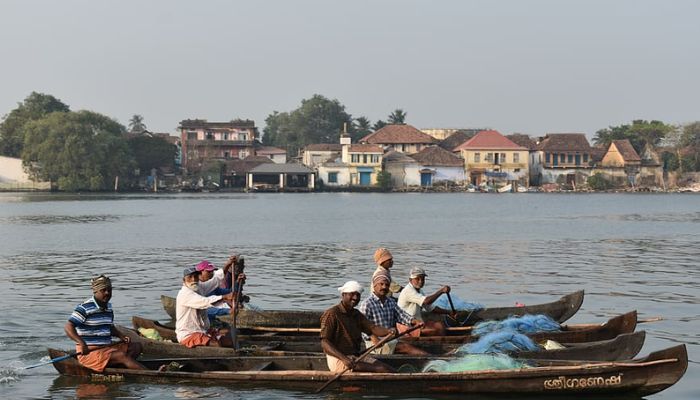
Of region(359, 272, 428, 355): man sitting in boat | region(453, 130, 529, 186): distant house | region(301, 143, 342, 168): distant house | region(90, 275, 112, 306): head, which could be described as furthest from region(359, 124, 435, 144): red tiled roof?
region(90, 275, 112, 306): head

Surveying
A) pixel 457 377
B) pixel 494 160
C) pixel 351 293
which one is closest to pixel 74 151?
pixel 494 160

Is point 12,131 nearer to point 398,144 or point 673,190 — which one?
point 398,144

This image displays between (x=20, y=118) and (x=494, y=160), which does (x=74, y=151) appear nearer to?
(x=20, y=118)

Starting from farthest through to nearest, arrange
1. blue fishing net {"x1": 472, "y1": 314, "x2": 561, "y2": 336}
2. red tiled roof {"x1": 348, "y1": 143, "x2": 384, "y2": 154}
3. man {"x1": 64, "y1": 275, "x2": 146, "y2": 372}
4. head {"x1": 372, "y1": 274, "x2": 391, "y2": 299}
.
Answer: red tiled roof {"x1": 348, "y1": 143, "x2": 384, "y2": 154}
blue fishing net {"x1": 472, "y1": 314, "x2": 561, "y2": 336}
head {"x1": 372, "y1": 274, "x2": 391, "y2": 299}
man {"x1": 64, "y1": 275, "x2": 146, "y2": 372}

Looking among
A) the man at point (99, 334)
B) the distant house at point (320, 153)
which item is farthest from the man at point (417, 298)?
the distant house at point (320, 153)

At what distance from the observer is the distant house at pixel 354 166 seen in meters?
87.9

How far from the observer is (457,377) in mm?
10523

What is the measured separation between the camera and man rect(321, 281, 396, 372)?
10.1 metres

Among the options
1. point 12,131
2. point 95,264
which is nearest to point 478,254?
point 95,264

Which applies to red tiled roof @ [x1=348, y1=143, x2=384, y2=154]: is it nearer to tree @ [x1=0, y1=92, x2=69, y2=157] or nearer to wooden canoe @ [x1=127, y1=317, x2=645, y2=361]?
A: tree @ [x1=0, y1=92, x2=69, y2=157]

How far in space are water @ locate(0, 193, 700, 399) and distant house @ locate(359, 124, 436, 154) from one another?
34.4 m

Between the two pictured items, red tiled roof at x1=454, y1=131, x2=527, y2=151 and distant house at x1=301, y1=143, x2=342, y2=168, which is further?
distant house at x1=301, y1=143, x2=342, y2=168

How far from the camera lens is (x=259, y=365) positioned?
37.5 ft

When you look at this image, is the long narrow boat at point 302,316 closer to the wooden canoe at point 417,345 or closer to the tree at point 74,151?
the wooden canoe at point 417,345
